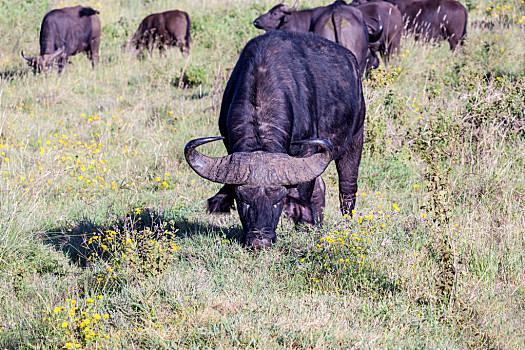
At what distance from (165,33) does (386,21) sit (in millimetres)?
5022

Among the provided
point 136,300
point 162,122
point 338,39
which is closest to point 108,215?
point 136,300

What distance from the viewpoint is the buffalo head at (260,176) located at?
5230mm

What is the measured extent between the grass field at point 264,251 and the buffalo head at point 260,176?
259 millimetres

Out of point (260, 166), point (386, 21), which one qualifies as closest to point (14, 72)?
point (386, 21)

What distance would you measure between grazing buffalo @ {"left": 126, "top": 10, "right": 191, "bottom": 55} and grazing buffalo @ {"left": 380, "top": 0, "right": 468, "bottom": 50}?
464 centimetres

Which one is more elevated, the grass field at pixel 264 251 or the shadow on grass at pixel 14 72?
the grass field at pixel 264 251

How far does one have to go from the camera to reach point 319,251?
550cm

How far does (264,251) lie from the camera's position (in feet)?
17.5

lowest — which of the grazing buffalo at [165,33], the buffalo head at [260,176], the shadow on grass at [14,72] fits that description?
the shadow on grass at [14,72]

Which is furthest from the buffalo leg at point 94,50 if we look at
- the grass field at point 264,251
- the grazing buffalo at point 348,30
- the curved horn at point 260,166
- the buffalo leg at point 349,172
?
the curved horn at point 260,166

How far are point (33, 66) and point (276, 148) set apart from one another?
10146 millimetres

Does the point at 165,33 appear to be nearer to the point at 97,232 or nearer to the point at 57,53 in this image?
the point at 57,53

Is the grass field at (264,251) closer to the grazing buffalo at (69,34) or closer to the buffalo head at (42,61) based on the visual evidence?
the buffalo head at (42,61)

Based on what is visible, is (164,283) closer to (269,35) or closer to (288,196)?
(288,196)
